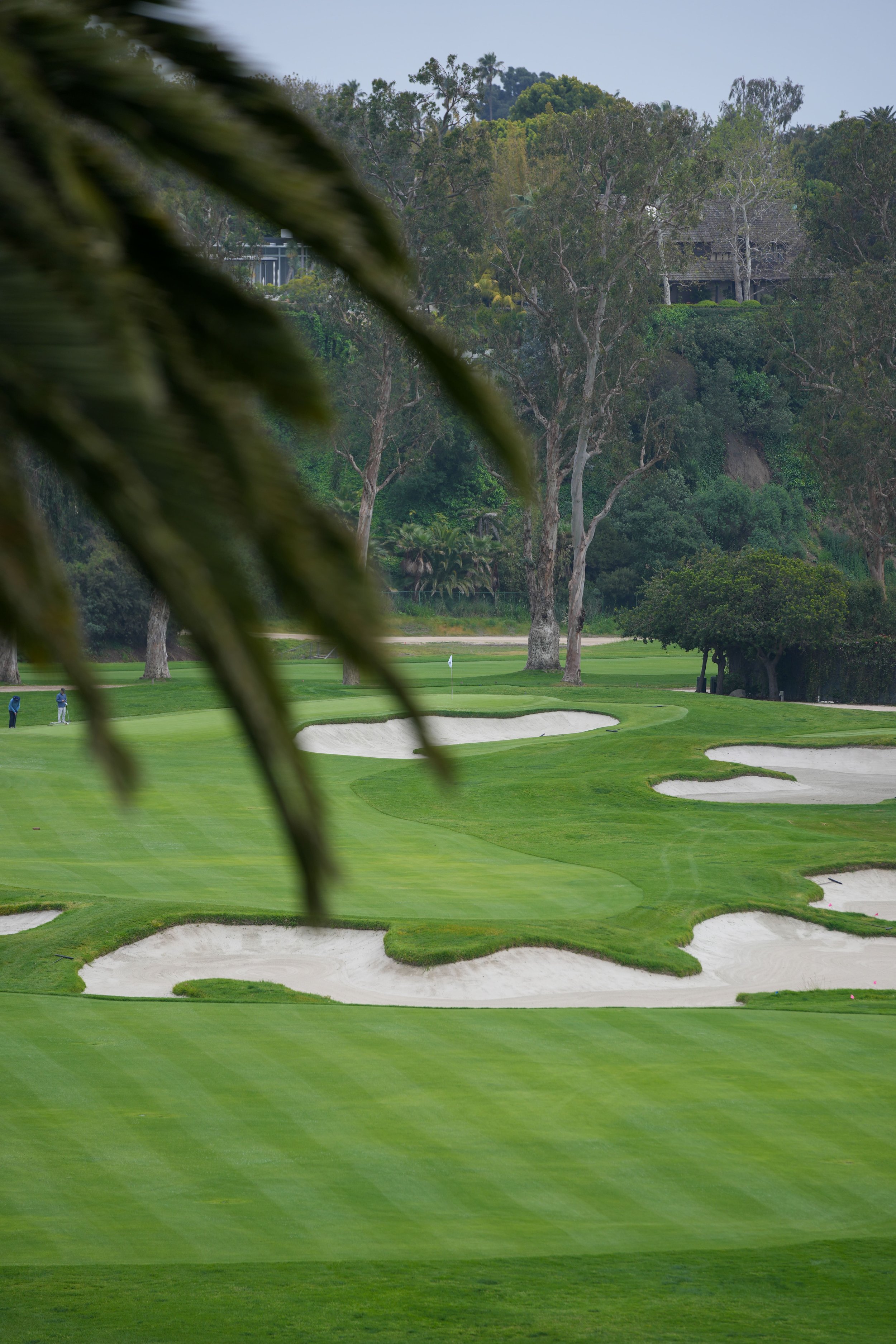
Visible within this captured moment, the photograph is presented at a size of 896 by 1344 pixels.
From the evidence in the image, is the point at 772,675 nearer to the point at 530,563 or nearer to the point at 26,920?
the point at 530,563

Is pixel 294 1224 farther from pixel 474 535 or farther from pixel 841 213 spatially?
pixel 474 535

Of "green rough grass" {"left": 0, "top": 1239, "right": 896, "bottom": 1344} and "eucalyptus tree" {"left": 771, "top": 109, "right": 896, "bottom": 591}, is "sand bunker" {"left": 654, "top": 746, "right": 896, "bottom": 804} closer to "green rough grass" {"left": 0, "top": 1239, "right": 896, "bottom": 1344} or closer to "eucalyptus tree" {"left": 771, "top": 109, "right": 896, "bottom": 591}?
"green rough grass" {"left": 0, "top": 1239, "right": 896, "bottom": 1344}

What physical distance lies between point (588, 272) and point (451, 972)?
120 feet

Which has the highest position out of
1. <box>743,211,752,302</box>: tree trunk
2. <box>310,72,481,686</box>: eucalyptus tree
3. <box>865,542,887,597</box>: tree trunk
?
<box>743,211,752,302</box>: tree trunk

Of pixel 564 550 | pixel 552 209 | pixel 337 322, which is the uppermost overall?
pixel 552 209

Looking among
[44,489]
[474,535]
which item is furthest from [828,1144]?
[474,535]

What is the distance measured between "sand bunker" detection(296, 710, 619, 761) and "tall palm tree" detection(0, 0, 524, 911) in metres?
24.8

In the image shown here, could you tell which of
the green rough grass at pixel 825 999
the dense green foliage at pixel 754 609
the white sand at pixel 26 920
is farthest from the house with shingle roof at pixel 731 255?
the white sand at pixel 26 920

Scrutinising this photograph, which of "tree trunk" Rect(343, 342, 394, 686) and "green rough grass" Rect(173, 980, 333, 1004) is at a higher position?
"tree trunk" Rect(343, 342, 394, 686)

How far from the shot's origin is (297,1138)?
6961 millimetres

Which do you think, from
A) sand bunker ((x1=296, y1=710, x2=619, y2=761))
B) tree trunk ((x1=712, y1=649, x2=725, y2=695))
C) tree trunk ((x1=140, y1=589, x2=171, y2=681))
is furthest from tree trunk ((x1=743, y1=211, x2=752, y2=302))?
sand bunker ((x1=296, y1=710, x2=619, y2=761))

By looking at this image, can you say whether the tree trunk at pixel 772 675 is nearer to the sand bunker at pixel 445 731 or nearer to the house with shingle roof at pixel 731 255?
the sand bunker at pixel 445 731

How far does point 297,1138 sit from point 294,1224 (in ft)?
3.40

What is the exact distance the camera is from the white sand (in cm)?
1427
